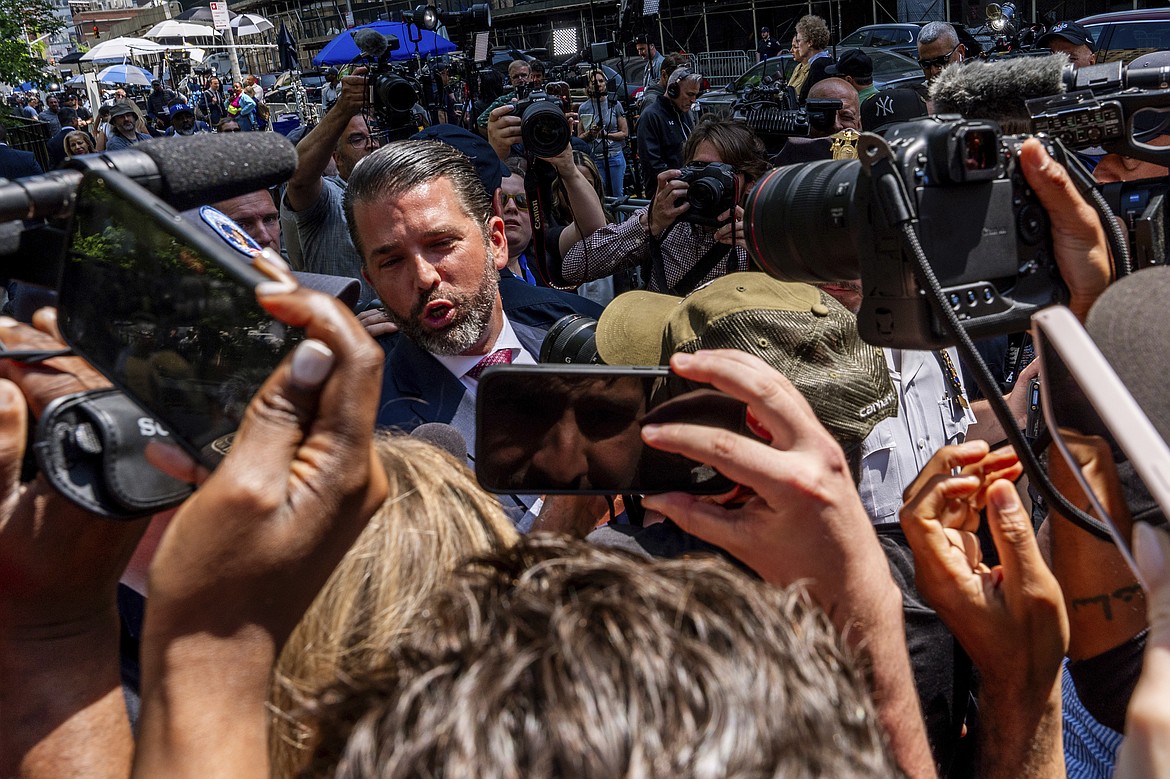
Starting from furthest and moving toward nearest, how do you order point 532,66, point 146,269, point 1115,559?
1. point 532,66
2. point 1115,559
3. point 146,269

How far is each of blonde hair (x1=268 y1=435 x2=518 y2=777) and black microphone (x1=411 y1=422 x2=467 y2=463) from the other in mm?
415

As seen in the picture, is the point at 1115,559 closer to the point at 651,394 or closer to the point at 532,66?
the point at 651,394

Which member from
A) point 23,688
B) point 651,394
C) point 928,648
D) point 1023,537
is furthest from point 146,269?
point 928,648

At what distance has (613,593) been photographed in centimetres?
86

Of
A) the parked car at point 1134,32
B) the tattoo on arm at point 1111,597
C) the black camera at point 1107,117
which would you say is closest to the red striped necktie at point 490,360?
the black camera at point 1107,117

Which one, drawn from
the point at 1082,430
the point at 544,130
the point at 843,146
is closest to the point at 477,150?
the point at 544,130

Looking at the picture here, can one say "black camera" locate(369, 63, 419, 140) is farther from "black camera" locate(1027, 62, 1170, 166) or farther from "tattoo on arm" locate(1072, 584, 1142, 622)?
"tattoo on arm" locate(1072, 584, 1142, 622)

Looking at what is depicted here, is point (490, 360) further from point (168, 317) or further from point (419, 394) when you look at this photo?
point (168, 317)

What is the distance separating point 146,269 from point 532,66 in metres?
10.2

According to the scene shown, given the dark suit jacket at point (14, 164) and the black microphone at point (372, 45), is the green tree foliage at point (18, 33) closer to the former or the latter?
the dark suit jacket at point (14, 164)

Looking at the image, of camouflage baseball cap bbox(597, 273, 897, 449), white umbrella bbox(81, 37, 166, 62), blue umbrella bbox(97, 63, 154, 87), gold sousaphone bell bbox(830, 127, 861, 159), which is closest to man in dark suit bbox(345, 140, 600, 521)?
camouflage baseball cap bbox(597, 273, 897, 449)

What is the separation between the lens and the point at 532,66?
1060 centimetres

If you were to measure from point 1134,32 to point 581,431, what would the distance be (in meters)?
12.0

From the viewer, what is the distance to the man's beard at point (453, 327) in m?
2.55
